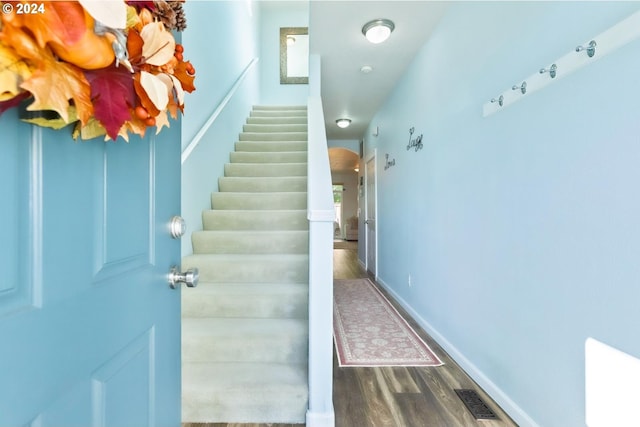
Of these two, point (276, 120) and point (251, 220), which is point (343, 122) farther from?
point (251, 220)

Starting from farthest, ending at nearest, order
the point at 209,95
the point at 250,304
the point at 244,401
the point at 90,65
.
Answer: the point at 209,95
the point at 250,304
the point at 244,401
the point at 90,65

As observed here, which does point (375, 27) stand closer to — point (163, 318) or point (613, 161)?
point (613, 161)

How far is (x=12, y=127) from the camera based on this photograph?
41 centimetres

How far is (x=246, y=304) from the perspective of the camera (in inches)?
75.0

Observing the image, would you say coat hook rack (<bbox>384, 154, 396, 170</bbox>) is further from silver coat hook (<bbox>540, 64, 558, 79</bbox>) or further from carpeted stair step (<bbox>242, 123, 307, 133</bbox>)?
silver coat hook (<bbox>540, 64, 558, 79</bbox>)

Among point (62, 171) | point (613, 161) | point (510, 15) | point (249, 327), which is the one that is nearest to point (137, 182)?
point (62, 171)

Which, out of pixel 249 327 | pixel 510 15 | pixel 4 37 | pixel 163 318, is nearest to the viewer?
pixel 4 37

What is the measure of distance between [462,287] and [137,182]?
2017 millimetres

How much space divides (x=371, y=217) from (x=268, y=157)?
233cm

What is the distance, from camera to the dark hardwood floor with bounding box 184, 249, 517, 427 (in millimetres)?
1498

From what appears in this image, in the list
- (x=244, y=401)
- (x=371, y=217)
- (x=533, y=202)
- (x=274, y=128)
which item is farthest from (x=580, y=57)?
(x=371, y=217)

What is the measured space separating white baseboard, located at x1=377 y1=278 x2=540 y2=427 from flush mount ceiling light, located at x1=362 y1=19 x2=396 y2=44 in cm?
245

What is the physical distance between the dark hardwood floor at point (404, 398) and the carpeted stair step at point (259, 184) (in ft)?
5.26

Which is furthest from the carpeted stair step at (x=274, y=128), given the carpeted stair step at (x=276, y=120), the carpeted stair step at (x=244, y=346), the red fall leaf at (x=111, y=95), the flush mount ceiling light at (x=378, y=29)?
the red fall leaf at (x=111, y=95)
